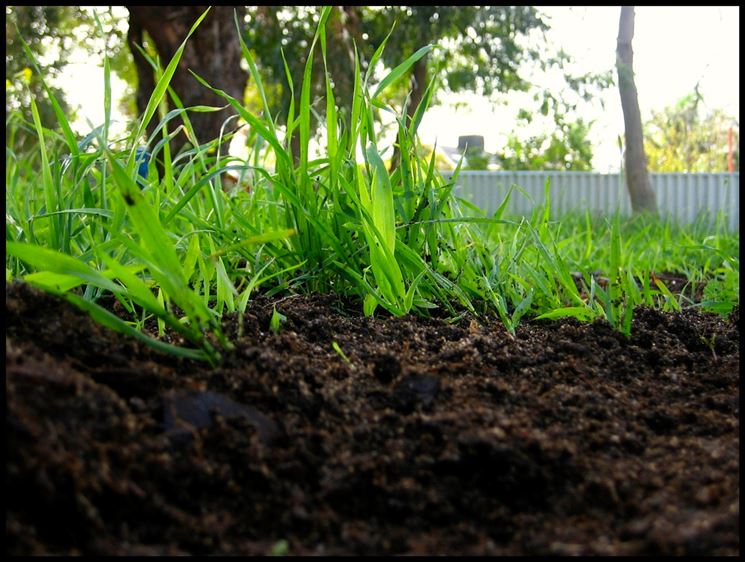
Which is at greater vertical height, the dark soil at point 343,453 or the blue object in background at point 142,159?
the blue object in background at point 142,159

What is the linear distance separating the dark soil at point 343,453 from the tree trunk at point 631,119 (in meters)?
7.38

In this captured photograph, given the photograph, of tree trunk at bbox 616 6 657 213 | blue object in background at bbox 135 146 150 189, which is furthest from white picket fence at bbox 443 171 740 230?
blue object in background at bbox 135 146 150 189

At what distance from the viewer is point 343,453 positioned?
2.59ft

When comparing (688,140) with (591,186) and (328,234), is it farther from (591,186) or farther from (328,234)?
(328,234)

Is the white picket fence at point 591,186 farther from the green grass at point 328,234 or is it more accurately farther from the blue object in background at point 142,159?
the green grass at point 328,234

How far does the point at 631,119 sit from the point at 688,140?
11.2 meters

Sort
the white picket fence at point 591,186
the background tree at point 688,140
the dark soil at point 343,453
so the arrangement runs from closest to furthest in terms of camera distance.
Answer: the dark soil at point 343,453, the white picket fence at point 591,186, the background tree at point 688,140

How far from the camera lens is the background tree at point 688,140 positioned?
17578 millimetres

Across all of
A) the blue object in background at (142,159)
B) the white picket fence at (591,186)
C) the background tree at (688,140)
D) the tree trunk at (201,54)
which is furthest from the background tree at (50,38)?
the background tree at (688,140)

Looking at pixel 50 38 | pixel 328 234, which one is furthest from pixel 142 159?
pixel 50 38

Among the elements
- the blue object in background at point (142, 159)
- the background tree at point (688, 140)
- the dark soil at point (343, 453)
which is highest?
the background tree at point (688, 140)

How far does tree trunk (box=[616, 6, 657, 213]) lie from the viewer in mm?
7910

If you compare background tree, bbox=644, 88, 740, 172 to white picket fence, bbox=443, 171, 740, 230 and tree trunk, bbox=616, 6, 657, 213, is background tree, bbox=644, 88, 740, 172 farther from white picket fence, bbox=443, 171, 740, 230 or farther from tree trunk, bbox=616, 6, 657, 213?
tree trunk, bbox=616, 6, 657, 213

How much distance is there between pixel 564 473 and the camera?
771mm
